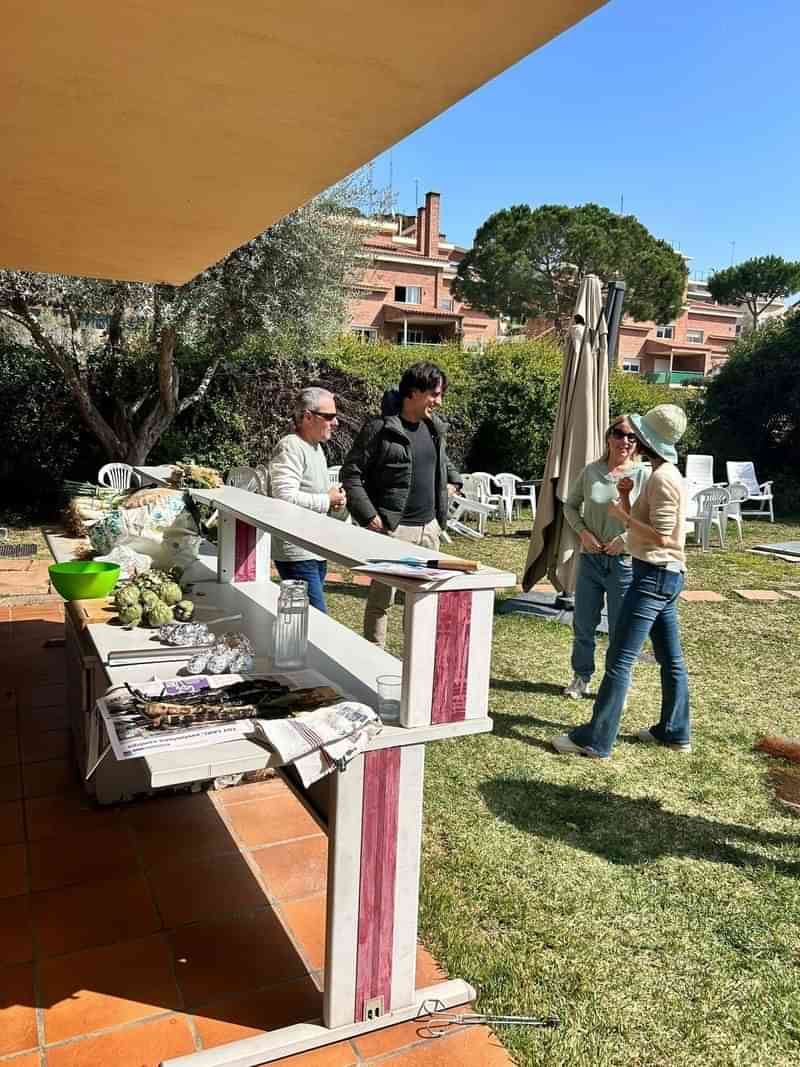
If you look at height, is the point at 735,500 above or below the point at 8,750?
above

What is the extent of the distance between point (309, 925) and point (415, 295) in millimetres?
40196

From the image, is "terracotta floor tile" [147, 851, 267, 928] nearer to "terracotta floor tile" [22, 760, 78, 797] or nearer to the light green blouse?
"terracotta floor tile" [22, 760, 78, 797]

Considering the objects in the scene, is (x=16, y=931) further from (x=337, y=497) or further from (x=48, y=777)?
(x=337, y=497)

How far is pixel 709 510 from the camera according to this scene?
966 cm

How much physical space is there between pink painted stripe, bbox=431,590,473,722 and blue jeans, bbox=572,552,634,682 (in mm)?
2313

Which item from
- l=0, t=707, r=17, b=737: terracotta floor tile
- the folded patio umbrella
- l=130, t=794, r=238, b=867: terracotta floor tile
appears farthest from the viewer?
the folded patio umbrella

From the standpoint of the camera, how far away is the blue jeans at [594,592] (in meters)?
4.12

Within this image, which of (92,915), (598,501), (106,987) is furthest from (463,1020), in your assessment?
(598,501)

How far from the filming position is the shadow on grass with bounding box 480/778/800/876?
2.93 meters

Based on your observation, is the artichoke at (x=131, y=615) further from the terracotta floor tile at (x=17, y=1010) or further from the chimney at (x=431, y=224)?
the chimney at (x=431, y=224)

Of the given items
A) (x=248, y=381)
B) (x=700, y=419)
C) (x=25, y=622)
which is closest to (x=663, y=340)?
(x=700, y=419)

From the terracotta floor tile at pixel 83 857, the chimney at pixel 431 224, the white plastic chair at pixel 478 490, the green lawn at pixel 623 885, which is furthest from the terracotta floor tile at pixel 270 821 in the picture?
the chimney at pixel 431 224

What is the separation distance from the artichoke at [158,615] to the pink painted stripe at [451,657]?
3.66ft

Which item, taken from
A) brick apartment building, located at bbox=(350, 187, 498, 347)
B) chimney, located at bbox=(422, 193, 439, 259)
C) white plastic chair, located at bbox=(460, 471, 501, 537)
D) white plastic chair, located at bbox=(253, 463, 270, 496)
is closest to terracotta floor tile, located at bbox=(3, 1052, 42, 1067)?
white plastic chair, located at bbox=(253, 463, 270, 496)
